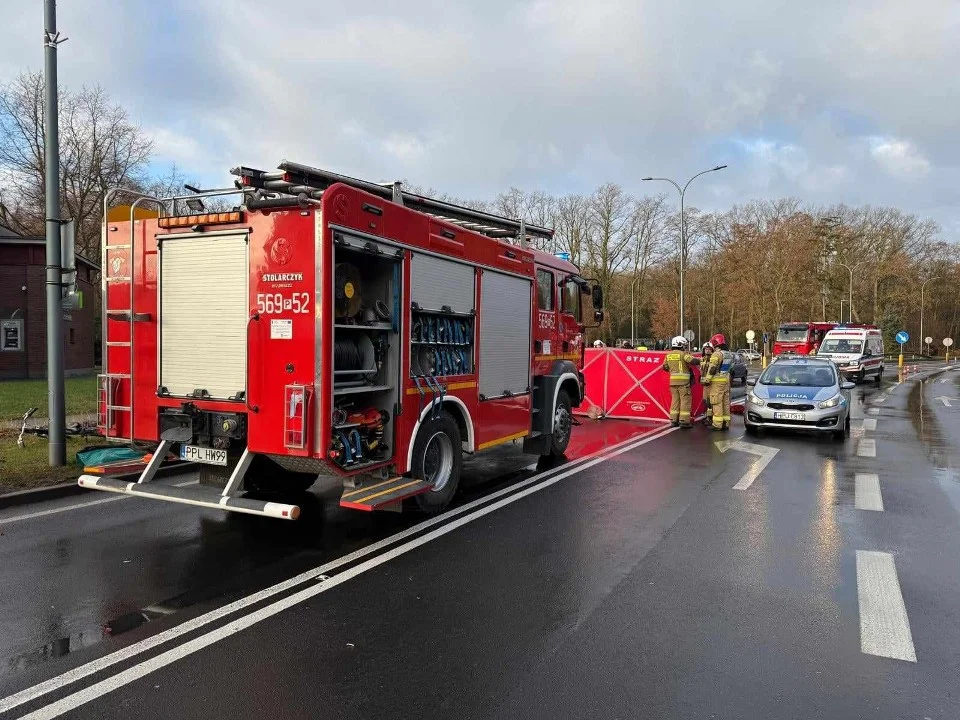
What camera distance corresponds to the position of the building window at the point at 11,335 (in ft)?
81.6

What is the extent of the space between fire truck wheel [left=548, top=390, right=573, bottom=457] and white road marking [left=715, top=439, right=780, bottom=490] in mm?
2440

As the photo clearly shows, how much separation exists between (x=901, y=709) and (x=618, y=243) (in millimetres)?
53551

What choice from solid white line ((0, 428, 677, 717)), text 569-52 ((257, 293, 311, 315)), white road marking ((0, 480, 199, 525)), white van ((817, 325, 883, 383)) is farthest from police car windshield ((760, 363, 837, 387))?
white van ((817, 325, 883, 383))

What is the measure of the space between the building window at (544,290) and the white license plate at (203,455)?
4.68 m

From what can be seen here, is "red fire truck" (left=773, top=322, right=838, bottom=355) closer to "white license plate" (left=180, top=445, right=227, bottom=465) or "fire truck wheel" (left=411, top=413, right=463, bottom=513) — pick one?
"fire truck wheel" (left=411, top=413, right=463, bottom=513)

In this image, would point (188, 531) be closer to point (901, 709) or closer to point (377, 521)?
point (377, 521)

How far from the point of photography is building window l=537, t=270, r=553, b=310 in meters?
9.14

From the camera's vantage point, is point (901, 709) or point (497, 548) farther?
point (497, 548)

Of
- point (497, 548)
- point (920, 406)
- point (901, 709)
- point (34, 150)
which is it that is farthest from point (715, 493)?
point (34, 150)

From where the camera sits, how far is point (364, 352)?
597cm

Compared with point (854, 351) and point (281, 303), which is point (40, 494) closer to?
point (281, 303)

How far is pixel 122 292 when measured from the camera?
6.20 metres

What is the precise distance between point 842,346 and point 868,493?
24817 millimetres

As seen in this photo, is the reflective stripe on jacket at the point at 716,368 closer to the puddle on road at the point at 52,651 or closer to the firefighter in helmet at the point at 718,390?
the firefighter in helmet at the point at 718,390
